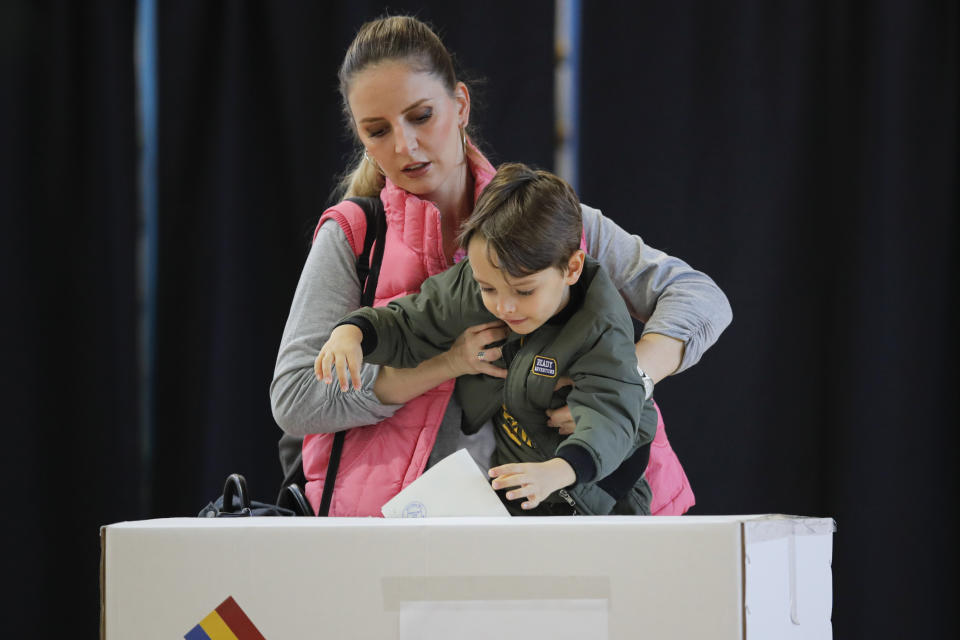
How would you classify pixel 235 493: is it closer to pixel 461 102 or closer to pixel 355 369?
pixel 355 369

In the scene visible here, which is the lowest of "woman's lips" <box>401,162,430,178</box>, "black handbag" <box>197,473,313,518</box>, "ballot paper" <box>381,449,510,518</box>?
"black handbag" <box>197,473,313,518</box>

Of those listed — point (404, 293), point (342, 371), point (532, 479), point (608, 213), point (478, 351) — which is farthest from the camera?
point (608, 213)

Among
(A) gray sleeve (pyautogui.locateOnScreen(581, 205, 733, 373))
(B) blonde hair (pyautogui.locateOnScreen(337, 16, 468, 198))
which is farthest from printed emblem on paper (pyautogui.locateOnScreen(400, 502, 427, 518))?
(B) blonde hair (pyautogui.locateOnScreen(337, 16, 468, 198))

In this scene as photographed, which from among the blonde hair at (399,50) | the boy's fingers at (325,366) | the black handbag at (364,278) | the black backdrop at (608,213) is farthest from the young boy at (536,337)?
the black backdrop at (608,213)

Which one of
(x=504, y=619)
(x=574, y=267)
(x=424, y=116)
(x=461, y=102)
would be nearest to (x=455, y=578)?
(x=504, y=619)

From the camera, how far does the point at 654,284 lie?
1.30 meters

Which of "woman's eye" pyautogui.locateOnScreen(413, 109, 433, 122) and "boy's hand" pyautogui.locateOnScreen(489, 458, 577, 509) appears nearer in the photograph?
"boy's hand" pyautogui.locateOnScreen(489, 458, 577, 509)

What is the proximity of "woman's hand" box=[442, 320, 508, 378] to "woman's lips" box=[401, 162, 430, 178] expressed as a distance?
25 centimetres

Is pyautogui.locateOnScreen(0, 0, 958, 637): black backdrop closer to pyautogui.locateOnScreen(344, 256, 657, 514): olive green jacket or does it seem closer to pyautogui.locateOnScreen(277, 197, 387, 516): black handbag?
pyautogui.locateOnScreen(277, 197, 387, 516): black handbag

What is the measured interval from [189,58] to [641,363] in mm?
1521

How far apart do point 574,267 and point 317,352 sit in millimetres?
365

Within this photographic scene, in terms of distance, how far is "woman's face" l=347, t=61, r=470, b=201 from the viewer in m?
1.20

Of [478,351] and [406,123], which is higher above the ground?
[406,123]

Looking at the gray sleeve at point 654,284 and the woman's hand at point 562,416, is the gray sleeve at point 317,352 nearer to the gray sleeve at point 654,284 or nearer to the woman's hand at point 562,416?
the woman's hand at point 562,416
